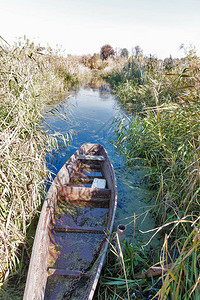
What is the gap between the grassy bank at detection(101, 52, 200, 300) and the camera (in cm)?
145

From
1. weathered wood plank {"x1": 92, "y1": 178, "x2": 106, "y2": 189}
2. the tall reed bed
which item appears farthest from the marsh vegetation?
weathered wood plank {"x1": 92, "y1": 178, "x2": 106, "y2": 189}

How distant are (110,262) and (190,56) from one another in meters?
4.64

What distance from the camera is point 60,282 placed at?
1.87 m

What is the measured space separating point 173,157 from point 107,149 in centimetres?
251

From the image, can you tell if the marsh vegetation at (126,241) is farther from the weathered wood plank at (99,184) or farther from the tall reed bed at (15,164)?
the weathered wood plank at (99,184)

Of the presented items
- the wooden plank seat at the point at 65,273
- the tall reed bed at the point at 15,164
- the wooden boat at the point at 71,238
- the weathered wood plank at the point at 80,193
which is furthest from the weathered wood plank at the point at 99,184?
the wooden plank seat at the point at 65,273

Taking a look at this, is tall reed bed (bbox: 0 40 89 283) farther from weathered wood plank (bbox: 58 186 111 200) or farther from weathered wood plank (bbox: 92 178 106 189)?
weathered wood plank (bbox: 92 178 106 189)

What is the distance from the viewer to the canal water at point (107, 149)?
2.73 m

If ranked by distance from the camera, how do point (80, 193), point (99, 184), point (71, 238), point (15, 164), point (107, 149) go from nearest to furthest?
point (15, 164) < point (71, 238) < point (80, 193) < point (99, 184) < point (107, 149)

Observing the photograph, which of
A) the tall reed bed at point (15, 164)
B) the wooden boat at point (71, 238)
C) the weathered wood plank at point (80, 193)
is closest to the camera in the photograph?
the wooden boat at point (71, 238)

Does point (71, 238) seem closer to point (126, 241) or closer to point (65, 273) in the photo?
point (65, 273)

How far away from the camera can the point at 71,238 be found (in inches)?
93.3

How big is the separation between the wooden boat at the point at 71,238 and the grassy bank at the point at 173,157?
0.42 meters

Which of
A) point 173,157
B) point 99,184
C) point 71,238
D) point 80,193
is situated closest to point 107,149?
point 99,184
